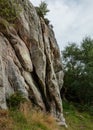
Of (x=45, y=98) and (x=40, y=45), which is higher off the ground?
(x=40, y=45)

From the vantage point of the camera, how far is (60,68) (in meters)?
30.2

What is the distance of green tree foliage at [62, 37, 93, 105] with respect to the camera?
43.8m

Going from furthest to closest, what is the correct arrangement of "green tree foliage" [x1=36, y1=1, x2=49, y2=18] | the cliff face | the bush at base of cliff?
"green tree foliage" [x1=36, y1=1, x2=49, y2=18], the bush at base of cliff, the cliff face

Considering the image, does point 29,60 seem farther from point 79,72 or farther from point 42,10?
point 79,72

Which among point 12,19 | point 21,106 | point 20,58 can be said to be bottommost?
point 21,106

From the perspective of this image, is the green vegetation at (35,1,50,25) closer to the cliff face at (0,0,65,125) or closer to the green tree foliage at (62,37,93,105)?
the cliff face at (0,0,65,125)

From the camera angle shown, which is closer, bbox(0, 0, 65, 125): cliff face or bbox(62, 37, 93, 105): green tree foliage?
bbox(0, 0, 65, 125): cliff face

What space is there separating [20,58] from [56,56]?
797 cm

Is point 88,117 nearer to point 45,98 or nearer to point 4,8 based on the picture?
point 45,98

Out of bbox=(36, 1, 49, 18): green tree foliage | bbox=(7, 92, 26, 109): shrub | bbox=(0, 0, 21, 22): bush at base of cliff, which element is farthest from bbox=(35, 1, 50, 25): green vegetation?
bbox=(7, 92, 26, 109): shrub

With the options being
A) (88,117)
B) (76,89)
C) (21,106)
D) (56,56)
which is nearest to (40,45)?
(56,56)

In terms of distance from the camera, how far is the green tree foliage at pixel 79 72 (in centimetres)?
4384

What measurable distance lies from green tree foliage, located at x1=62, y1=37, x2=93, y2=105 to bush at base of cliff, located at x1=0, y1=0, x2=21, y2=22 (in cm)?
2277

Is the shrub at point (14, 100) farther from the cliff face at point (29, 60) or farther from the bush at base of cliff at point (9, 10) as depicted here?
the bush at base of cliff at point (9, 10)
